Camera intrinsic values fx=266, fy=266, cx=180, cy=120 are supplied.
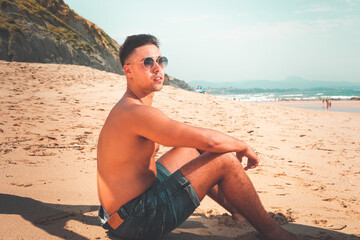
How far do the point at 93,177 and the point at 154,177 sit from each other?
1726 millimetres

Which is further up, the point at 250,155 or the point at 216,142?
the point at 216,142

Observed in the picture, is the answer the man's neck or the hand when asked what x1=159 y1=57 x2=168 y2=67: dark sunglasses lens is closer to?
the man's neck

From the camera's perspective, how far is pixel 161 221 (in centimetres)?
167

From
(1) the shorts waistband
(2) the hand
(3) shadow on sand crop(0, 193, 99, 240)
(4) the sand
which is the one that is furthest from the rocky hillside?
(2) the hand

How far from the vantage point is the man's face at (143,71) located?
2035mm

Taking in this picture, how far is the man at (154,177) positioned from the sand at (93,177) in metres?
0.38

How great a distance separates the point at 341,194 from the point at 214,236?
199 centimetres

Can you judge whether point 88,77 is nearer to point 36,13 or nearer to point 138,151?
point 138,151

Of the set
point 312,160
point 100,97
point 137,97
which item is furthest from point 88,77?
point 137,97

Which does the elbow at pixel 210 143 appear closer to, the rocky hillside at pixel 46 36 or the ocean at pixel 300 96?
the rocky hillside at pixel 46 36

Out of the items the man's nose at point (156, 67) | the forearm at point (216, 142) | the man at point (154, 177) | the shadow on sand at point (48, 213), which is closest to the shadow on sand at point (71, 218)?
the shadow on sand at point (48, 213)

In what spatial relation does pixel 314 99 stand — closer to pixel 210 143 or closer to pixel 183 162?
pixel 183 162

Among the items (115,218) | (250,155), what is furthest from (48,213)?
(250,155)

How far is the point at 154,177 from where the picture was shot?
1.90 m
